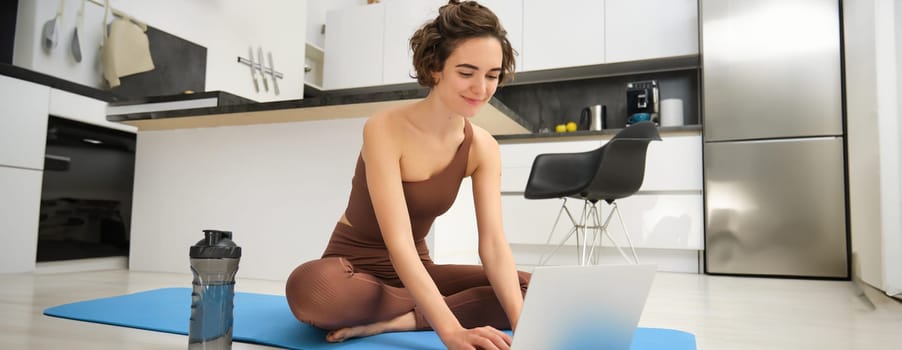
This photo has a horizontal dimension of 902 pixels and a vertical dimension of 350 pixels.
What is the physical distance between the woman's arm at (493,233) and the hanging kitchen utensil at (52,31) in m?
3.17

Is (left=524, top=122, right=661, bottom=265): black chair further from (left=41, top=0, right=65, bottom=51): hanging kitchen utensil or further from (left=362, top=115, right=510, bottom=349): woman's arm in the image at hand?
(left=41, top=0, right=65, bottom=51): hanging kitchen utensil

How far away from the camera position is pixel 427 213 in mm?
1368

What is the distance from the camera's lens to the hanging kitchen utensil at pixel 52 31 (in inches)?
131

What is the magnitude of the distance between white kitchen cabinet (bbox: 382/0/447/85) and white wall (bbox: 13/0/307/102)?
2.60ft

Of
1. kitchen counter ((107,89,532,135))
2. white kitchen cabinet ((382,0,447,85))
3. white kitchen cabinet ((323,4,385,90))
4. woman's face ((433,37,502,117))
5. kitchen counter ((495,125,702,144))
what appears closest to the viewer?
woman's face ((433,37,502,117))

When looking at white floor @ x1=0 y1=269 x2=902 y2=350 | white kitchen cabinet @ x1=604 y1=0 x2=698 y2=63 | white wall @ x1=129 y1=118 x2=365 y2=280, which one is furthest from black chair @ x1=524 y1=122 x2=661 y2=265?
white kitchen cabinet @ x1=604 y1=0 x2=698 y2=63

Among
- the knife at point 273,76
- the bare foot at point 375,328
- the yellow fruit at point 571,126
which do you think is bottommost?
the bare foot at point 375,328

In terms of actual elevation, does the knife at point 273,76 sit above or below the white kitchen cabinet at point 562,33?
below

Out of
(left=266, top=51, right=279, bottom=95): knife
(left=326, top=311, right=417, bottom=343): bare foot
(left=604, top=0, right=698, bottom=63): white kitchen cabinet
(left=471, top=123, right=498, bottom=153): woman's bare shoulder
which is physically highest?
(left=604, top=0, right=698, bottom=63): white kitchen cabinet

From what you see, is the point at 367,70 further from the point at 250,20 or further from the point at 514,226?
the point at 514,226

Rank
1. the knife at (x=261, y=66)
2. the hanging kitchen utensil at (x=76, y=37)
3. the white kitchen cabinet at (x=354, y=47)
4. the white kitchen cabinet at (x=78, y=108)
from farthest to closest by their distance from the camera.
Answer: the white kitchen cabinet at (x=354, y=47) → the knife at (x=261, y=66) → the hanging kitchen utensil at (x=76, y=37) → the white kitchen cabinet at (x=78, y=108)

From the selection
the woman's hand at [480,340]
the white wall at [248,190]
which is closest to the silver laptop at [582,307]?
the woman's hand at [480,340]

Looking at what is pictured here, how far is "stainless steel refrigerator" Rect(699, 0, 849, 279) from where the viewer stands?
3500mm

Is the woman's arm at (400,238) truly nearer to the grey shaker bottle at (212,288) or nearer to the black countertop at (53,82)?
the grey shaker bottle at (212,288)
